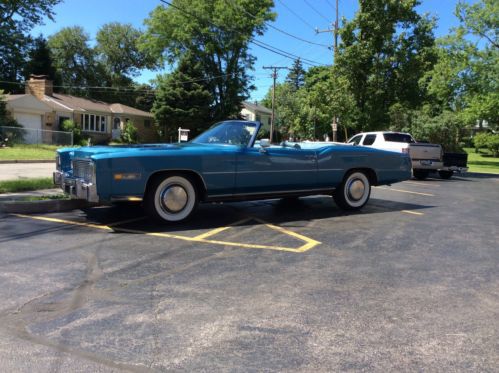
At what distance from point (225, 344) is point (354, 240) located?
146 inches

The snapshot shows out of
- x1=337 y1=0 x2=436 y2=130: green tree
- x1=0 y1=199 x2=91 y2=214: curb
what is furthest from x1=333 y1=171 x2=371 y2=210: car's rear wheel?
x1=337 y1=0 x2=436 y2=130: green tree

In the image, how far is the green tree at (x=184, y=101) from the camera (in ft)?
138

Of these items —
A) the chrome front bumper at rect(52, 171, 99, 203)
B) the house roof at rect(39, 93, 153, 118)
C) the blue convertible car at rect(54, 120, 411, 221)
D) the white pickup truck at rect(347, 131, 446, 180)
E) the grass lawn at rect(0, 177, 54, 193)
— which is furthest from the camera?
the house roof at rect(39, 93, 153, 118)

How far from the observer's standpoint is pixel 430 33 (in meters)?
28.8

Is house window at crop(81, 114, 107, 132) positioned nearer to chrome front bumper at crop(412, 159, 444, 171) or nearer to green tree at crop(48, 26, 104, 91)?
green tree at crop(48, 26, 104, 91)

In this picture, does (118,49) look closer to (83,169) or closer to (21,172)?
(21,172)

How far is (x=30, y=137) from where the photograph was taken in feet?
98.5

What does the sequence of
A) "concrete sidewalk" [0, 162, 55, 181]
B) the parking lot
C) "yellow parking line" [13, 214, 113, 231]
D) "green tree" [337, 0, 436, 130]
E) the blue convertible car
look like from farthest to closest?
"green tree" [337, 0, 436, 130], "concrete sidewalk" [0, 162, 55, 181], "yellow parking line" [13, 214, 113, 231], the blue convertible car, the parking lot

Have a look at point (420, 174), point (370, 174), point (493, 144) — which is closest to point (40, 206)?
point (370, 174)

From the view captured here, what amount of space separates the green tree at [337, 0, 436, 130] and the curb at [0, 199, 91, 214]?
22.2m

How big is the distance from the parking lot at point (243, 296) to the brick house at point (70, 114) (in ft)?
99.6

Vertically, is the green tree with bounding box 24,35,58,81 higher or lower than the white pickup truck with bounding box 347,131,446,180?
higher

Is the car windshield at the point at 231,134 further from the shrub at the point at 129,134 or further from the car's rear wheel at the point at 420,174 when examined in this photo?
the shrub at the point at 129,134

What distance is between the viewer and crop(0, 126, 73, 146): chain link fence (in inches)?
1115
